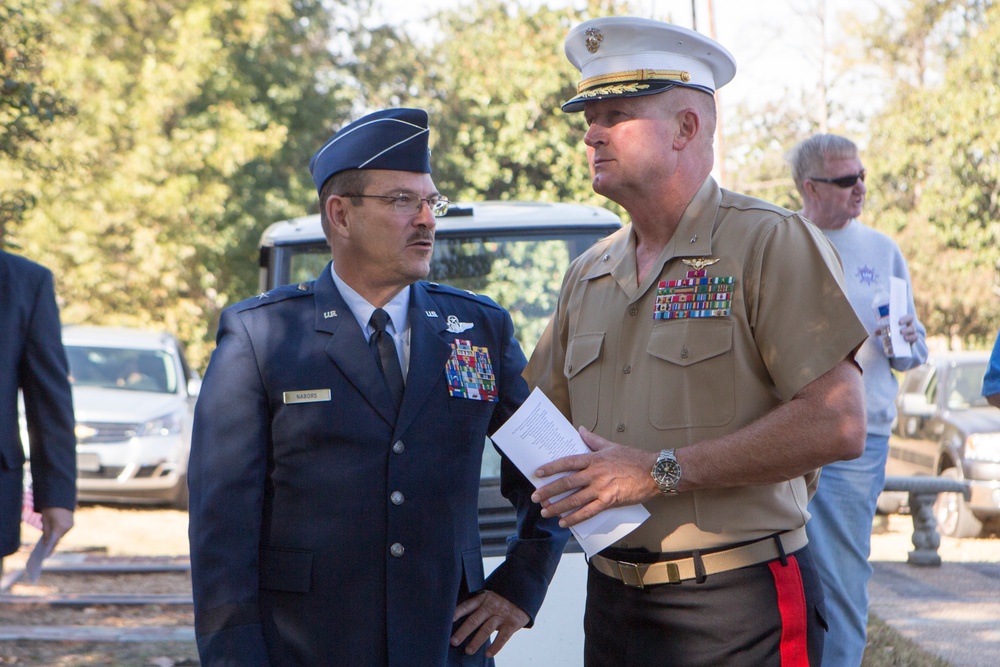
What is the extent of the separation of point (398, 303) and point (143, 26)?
71.5 ft

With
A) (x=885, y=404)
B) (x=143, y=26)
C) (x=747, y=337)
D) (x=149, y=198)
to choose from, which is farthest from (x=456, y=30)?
(x=747, y=337)

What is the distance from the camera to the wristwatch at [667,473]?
260 centimetres

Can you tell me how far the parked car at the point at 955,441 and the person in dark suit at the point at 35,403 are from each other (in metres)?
7.71

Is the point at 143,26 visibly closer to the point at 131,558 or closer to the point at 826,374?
the point at 131,558

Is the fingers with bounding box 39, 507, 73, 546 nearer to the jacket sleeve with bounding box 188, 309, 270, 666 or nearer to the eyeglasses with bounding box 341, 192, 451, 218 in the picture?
the jacket sleeve with bounding box 188, 309, 270, 666

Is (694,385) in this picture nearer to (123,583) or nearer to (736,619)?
(736,619)

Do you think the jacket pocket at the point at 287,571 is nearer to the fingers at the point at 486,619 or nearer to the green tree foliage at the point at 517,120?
the fingers at the point at 486,619

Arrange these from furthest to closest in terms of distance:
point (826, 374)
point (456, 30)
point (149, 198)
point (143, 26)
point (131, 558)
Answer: point (456, 30), point (143, 26), point (149, 198), point (131, 558), point (826, 374)

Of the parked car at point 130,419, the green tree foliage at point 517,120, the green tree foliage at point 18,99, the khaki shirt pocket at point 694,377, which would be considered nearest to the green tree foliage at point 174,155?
the green tree foliage at point 517,120

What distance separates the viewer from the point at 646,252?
3.02 m

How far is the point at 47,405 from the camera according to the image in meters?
3.96

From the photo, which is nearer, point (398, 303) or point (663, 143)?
point (663, 143)

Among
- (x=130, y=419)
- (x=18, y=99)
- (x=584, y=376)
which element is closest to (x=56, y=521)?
(x=584, y=376)

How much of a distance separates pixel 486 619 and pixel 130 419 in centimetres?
1035
